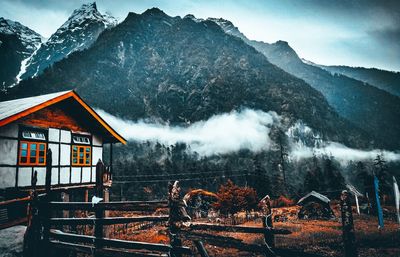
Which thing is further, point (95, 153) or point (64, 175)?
point (95, 153)

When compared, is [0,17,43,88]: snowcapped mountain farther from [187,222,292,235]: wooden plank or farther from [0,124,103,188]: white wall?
[187,222,292,235]: wooden plank

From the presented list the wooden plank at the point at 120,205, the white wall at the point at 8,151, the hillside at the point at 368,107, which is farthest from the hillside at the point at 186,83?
the wooden plank at the point at 120,205

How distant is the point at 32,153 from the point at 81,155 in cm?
397

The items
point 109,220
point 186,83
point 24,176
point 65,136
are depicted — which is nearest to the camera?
point 109,220

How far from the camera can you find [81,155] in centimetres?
2038

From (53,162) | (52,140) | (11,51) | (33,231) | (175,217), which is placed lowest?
(33,231)

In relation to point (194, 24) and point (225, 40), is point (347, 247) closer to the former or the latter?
point (225, 40)

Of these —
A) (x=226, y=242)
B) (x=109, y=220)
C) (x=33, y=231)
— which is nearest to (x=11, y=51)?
(x=33, y=231)

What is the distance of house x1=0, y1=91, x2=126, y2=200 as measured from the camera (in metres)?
15.4

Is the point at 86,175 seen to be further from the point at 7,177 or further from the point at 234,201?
the point at 234,201

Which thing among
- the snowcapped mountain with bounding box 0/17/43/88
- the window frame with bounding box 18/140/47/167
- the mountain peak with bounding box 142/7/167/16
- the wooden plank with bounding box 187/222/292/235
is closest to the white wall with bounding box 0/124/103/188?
the window frame with bounding box 18/140/47/167

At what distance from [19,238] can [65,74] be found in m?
135

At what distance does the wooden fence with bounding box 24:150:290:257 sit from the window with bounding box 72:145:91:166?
11143mm

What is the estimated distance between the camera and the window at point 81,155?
19.8m
